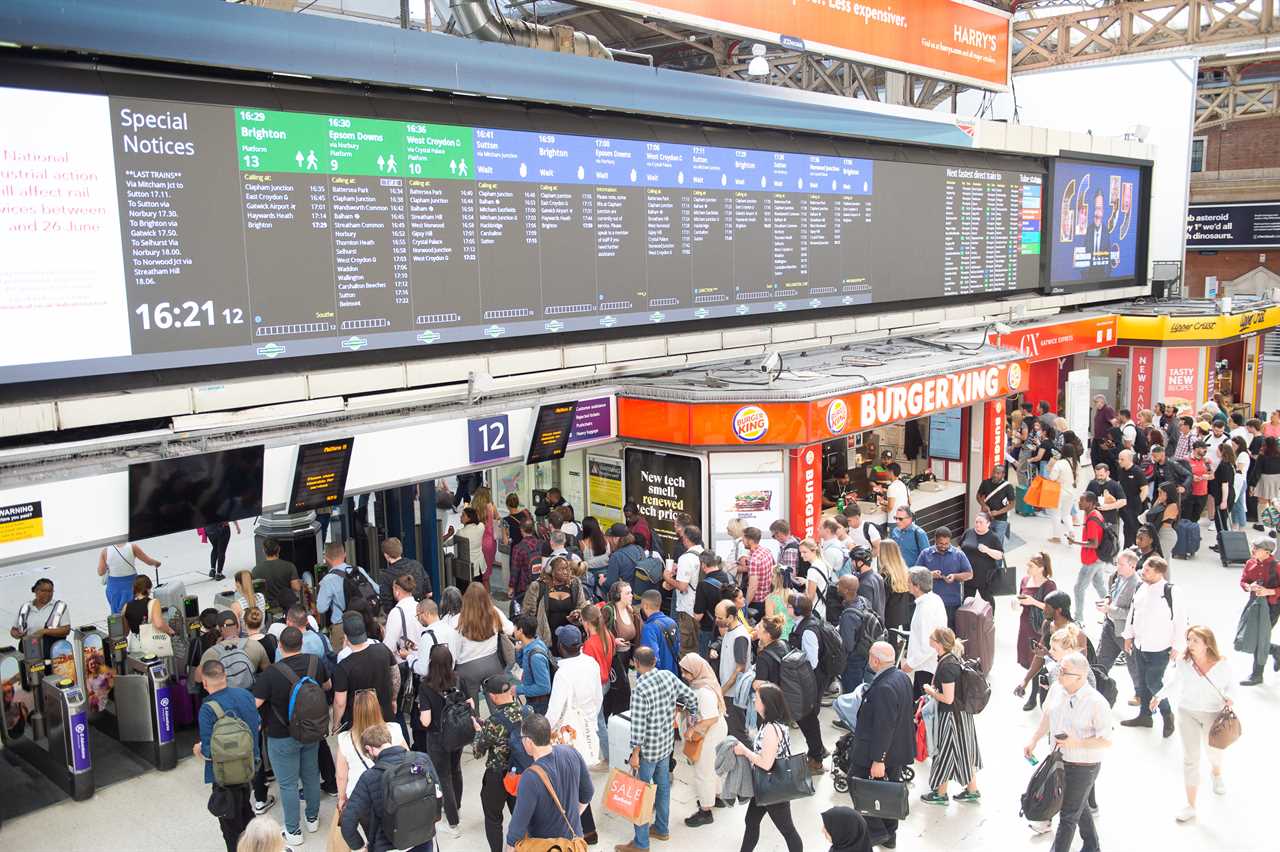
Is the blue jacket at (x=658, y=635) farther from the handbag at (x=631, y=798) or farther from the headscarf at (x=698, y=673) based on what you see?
the handbag at (x=631, y=798)

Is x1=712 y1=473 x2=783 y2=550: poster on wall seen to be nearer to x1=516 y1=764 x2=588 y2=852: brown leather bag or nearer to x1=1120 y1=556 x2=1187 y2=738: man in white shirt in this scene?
x1=1120 y1=556 x2=1187 y2=738: man in white shirt

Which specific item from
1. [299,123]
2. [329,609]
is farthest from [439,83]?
[329,609]

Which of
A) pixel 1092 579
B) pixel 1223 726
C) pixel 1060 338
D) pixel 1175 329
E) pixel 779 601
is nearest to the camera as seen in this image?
pixel 1223 726

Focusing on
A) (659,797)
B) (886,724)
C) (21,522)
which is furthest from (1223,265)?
(21,522)

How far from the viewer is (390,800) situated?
5.20 metres

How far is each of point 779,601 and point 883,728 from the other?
204 cm

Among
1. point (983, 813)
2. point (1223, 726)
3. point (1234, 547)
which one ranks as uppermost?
point (1223, 726)

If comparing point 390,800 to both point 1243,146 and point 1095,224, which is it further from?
point 1243,146

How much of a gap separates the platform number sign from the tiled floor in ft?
8.87

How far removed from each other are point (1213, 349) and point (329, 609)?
2004 centimetres

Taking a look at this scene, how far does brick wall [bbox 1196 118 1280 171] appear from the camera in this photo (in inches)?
1313

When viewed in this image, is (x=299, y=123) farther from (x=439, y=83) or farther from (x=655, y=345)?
(x=655, y=345)

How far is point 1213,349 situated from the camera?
21.7 meters

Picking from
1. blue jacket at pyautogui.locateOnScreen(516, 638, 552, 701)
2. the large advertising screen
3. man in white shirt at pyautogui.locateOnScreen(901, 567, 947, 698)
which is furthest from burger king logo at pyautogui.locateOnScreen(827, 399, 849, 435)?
the large advertising screen
